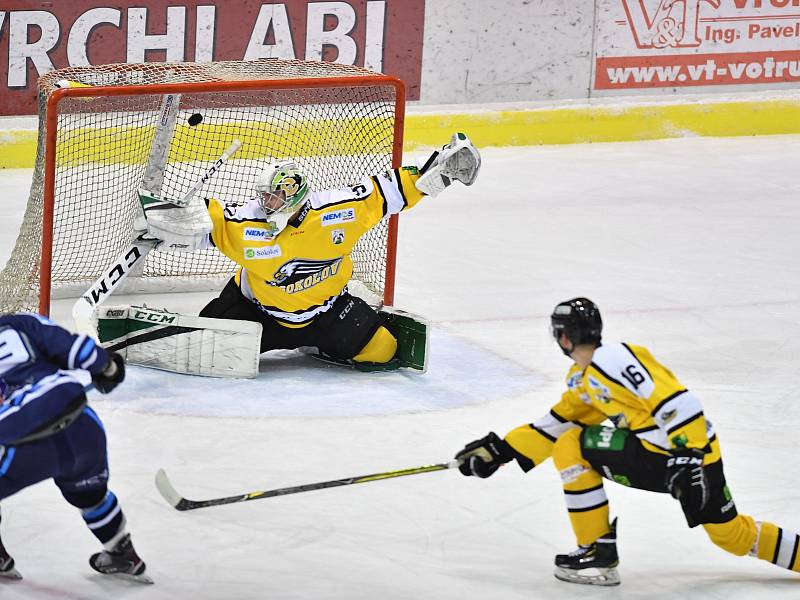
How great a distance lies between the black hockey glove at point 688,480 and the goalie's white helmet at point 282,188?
213 cm

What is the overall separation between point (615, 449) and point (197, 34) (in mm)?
5334

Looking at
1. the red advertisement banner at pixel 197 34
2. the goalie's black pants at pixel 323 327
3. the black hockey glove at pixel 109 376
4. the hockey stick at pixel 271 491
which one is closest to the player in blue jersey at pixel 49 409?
the black hockey glove at pixel 109 376

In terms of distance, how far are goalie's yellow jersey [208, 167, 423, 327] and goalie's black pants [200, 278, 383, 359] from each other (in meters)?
0.03

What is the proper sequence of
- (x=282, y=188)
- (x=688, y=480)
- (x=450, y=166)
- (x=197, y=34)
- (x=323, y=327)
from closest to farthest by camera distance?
(x=688, y=480)
(x=282, y=188)
(x=450, y=166)
(x=323, y=327)
(x=197, y=34)

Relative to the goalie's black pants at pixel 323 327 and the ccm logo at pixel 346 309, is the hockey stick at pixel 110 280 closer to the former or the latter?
the goalie's black pants at pixel 323 327

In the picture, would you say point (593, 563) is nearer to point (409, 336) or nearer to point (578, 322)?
point (578, 322)

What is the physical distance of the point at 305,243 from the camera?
5.45 m

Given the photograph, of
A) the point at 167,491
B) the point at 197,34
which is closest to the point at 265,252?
the point at 167,491

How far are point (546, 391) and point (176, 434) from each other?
137cm

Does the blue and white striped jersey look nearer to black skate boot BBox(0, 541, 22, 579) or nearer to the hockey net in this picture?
black skate boot BBox(0, 541, 22, 579)

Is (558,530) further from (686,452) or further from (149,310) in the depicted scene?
(149,310)

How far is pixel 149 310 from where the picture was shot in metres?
5.58

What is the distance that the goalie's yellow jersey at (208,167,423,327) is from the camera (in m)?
5.43

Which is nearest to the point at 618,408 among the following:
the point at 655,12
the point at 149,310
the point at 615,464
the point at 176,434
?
the point at 615,464
